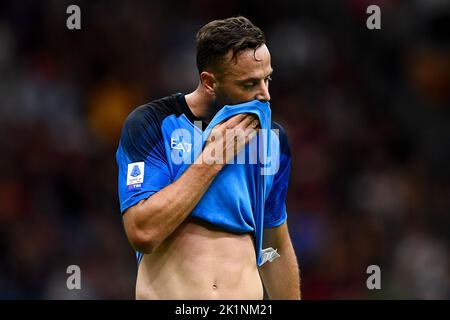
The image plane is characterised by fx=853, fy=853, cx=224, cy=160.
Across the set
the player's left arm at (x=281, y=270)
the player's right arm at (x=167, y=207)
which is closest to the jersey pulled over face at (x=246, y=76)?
the player's right arm at (x=167, y=207)

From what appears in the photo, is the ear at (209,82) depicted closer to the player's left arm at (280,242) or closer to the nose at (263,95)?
the nose at (263,95)

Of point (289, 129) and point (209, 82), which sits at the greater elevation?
point (209, 82)

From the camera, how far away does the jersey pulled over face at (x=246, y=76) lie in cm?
349

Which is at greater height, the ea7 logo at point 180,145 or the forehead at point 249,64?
the forehead at point 249,64

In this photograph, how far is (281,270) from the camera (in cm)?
386

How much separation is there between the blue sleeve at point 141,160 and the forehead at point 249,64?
1.25 feet

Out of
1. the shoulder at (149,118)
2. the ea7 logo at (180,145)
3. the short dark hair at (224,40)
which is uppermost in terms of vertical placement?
the short dark hair at (224,40)

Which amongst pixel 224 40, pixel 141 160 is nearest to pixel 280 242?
pixel 141 160

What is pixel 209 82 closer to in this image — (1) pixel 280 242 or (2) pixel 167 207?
(2) pixel 167 207

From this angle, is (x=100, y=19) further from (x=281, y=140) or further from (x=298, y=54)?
(x=281, y=140)

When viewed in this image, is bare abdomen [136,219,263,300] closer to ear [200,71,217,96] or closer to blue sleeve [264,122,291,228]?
blue sleeve [264,122,291,228]

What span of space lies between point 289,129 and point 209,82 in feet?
14.7

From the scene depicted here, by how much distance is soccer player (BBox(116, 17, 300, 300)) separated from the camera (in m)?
3.41

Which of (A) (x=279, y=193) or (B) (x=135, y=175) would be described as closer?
(B) (x=135, y=175)
